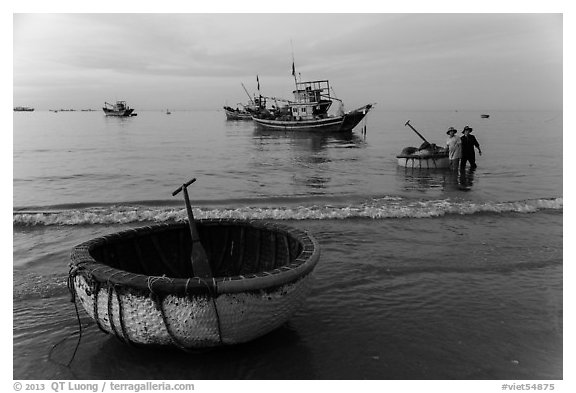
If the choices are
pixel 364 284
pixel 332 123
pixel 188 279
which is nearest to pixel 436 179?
pixel 364 284

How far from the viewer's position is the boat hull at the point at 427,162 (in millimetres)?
18062

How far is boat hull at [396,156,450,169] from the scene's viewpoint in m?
18.1

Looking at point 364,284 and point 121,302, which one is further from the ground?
point 121,302

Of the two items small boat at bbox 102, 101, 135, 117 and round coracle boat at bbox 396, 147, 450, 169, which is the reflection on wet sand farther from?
small boat at bbox 102, 101, 135, 117

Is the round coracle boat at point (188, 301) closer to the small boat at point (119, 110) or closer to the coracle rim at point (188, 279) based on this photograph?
the coracle rim at point (188, 279)

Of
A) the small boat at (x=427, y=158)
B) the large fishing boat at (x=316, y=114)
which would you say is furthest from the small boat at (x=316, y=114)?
the small boat at (x=427, y=158)

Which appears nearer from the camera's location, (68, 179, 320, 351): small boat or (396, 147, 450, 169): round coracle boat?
(68, 179, 320, 351): small boat

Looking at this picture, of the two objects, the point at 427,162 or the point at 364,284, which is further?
the point at 427,162

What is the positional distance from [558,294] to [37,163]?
24.3m

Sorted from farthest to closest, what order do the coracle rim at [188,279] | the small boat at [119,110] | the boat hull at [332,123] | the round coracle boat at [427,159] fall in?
1. the small boat at [119,110]
2. the boat hull at [332,123]
3. the round coracle boat at [427,159]
4. the coracle rim at [188,279]

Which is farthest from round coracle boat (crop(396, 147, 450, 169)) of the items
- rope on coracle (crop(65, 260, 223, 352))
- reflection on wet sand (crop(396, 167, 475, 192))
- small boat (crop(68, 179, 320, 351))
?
rope on coracle (crop(65, 260, 223, 352))

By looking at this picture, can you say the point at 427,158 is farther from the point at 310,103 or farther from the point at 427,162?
the point at 310,103

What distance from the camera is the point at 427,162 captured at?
18281 millimetres
